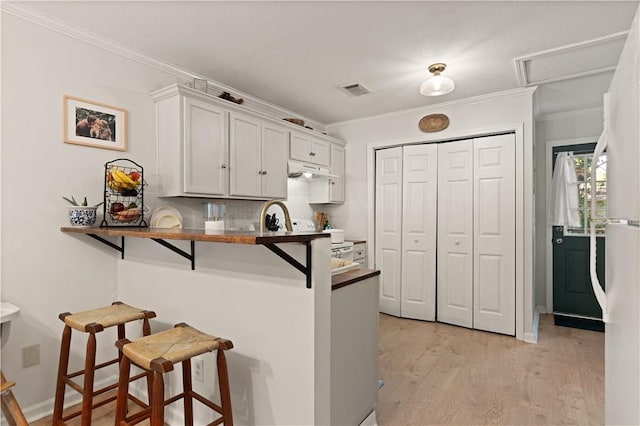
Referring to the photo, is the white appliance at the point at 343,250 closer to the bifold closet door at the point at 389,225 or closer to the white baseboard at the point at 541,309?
the bifold closet door at the point at 389,225

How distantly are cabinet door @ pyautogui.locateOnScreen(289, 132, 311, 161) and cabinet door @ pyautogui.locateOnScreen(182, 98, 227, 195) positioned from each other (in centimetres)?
94

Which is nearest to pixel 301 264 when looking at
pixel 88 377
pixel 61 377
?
pixel 88 377

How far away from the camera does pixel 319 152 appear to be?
4152 millimetres

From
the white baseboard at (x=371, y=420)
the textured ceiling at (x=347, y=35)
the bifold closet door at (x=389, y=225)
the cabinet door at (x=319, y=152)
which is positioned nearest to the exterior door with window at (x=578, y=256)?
the textured ceiling at (x=347, y=35)

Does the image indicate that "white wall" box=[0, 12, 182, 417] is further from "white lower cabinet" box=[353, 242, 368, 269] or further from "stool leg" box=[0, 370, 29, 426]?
"white lower cabinet" box=[353, 242, 368, 269]

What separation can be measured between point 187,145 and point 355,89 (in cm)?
171

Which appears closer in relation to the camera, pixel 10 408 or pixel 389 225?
pixel 10 408

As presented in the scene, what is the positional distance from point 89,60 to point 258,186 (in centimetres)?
161

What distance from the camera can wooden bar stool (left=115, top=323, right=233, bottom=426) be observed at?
4.46ft

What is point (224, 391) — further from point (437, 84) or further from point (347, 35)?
point (437, 84)

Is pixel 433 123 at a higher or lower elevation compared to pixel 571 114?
lower

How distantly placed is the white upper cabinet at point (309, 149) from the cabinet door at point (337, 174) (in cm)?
14

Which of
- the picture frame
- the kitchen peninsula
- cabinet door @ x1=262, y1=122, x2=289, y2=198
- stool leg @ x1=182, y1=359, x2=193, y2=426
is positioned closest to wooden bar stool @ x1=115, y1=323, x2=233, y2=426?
stool leg @ x1=182, y1=359, x2=193, y2=426

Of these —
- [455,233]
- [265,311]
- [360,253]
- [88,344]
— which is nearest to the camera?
[265,311]
